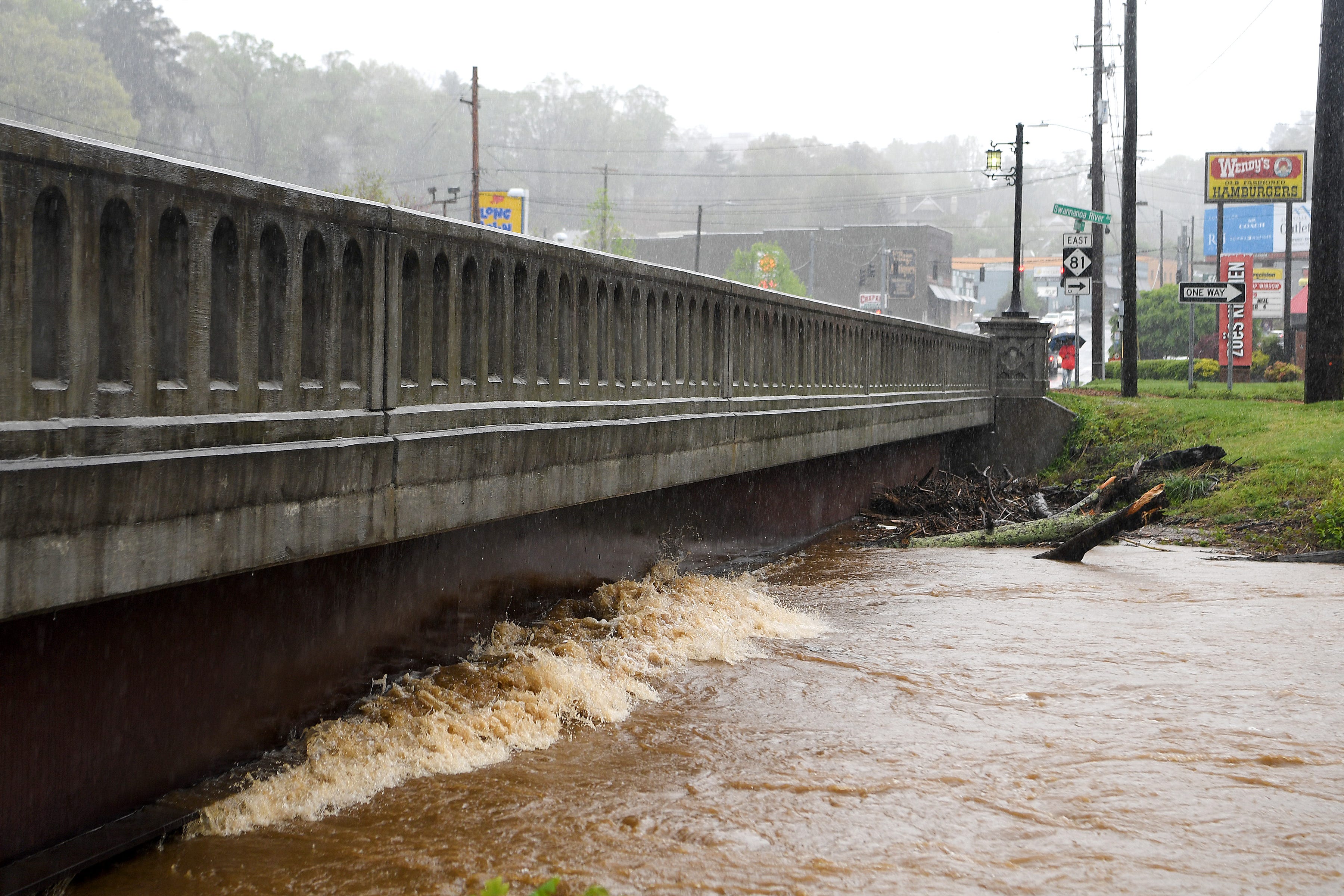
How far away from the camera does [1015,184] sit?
2700 cm

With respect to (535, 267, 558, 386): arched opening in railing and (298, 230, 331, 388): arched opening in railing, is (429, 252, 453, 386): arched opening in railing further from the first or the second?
(535, 267, 558, 386): arched opening in railing

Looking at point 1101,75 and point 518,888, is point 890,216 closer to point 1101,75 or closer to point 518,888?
point 1101,75

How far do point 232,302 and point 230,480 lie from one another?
76 centimetres

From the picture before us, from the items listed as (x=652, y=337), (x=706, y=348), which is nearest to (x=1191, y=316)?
(x=706, y=348)

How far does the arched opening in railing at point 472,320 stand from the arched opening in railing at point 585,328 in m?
1.23

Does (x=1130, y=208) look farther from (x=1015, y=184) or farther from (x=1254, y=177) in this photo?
(x=1254, y=177)

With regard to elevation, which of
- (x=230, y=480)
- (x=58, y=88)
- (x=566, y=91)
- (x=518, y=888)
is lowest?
(x=518, y=888)

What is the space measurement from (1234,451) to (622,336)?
464 inches

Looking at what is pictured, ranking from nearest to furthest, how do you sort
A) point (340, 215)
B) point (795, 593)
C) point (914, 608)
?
point (340, 215) < point (914, 608) < point (795, 593)

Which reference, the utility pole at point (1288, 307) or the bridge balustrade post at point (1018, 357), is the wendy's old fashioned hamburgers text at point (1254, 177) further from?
the bridge balustrade post at point (1018, 357)

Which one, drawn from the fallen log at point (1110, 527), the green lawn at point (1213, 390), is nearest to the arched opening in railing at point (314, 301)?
the fallen log at point (1110, 527)

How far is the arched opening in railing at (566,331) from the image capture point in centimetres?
720

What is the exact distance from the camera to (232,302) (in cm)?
460

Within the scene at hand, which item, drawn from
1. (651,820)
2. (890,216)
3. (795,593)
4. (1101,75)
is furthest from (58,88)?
(890,216)
